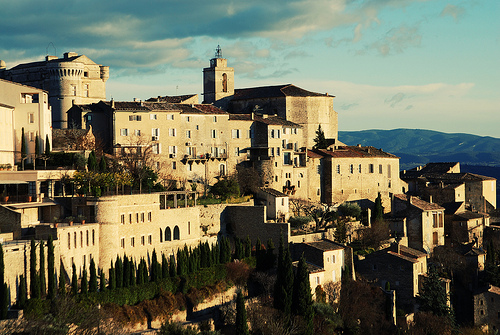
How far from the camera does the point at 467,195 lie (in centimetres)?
8062

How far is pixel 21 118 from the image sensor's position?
187 feet

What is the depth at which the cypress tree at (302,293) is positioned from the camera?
5050 centimetres

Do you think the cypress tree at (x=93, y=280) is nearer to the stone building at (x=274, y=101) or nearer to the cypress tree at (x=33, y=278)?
the cypress tree at (x=33, y=278)

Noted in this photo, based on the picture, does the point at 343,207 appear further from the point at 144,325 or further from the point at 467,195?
the point at 144,325

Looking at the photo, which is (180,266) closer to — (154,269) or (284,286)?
(154,269)

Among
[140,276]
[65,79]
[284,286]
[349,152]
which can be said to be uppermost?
[65,79]

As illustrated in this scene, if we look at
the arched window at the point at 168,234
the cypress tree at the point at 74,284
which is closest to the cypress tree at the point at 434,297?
the arched window at the point at 168,234

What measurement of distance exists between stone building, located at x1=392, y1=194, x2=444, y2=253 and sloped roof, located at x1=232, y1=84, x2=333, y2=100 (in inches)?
619

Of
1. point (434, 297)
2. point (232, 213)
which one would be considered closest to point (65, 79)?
point (232, 213)

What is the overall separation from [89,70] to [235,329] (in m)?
44.4

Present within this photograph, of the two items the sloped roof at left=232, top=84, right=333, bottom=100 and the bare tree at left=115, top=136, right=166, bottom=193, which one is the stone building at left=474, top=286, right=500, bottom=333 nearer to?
the sloped roof at left=232, top=84, right=333, bottom=100

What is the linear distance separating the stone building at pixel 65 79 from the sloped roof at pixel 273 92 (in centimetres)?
1584

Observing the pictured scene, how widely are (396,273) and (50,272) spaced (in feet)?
98.5

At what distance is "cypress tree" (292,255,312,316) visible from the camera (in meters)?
50.5
